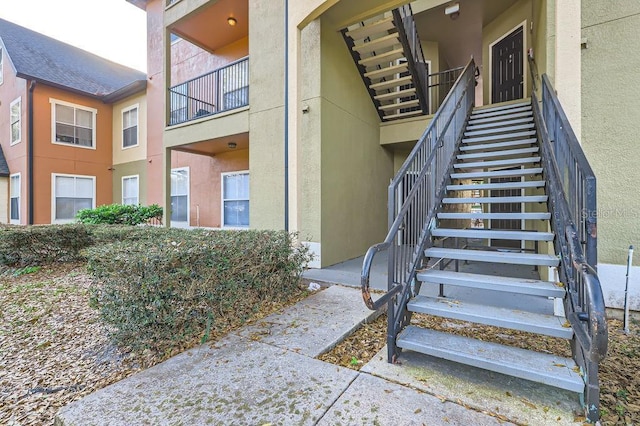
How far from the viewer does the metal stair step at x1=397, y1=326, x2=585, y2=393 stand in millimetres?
2051

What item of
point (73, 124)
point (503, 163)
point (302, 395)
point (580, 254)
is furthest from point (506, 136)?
point (73, 124)

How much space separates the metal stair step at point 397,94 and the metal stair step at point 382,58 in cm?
77

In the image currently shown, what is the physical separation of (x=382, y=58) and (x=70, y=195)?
12.6 meters

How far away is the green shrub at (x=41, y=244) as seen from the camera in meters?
6.33

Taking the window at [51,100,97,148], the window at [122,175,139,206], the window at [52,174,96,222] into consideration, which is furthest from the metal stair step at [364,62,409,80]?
the window at [52,174,96,222]

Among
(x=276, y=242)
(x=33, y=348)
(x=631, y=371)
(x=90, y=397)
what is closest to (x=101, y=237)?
(x=33, y=348)

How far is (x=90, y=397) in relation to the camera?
219cm

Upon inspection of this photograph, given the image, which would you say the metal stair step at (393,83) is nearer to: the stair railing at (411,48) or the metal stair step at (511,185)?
the stair railing at (411,48)

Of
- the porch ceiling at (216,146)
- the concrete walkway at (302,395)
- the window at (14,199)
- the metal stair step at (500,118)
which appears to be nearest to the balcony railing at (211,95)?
the porch ceiling at (216,146)

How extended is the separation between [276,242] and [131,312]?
1921 millimetres

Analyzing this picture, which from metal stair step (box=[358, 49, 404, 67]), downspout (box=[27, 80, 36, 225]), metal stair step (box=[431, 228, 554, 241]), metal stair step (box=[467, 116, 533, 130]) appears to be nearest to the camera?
metal stair step (box=[431, 228, 554, 241])

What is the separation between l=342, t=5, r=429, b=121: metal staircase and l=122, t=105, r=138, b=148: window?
9506mm

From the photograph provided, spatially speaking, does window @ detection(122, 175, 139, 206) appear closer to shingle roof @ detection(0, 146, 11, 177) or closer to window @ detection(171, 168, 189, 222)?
window @ detection(171, 168, 189, 222)

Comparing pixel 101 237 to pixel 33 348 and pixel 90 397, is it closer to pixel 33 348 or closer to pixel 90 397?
pixel 33 348
